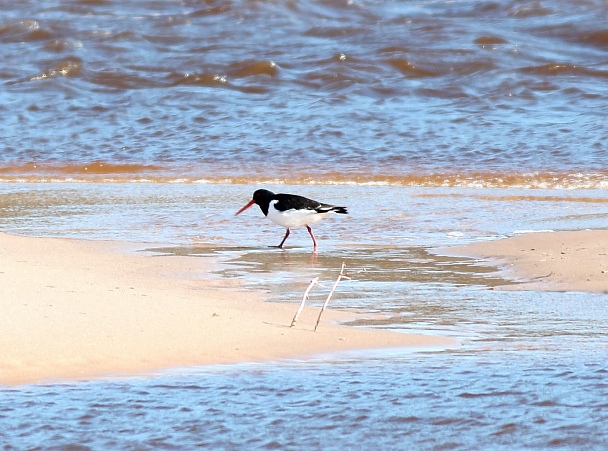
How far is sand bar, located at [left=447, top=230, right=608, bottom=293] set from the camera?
510cm

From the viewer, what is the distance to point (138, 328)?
3.89 m

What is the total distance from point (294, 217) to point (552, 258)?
1.91 meters

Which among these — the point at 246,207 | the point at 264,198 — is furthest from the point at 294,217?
the point at 246,207

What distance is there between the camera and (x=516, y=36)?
54.2 ft

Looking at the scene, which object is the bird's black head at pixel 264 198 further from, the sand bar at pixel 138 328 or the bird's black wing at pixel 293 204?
the sand bar at pixel 138 328

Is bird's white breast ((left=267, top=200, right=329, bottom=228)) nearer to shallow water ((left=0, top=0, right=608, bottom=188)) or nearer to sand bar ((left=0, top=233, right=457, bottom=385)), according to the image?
sand bar ((left=0, top=233, right=457, bottom=385))

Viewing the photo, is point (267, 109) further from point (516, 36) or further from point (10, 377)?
point (10, 377)

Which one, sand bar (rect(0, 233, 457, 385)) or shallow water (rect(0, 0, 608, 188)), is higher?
sand bar (rect(0, 233, 457, 385))

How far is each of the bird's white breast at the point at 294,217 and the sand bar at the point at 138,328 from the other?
181 cm

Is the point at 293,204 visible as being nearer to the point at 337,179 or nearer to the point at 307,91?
the point at 337,179

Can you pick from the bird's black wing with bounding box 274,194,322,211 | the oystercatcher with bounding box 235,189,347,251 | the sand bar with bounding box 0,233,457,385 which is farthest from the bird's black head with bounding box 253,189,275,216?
the sand bar with bounding box 0,233,457,385

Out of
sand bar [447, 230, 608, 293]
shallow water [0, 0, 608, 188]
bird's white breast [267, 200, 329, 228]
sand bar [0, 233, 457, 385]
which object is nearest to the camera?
sand bar [0, 233, 457, 385]

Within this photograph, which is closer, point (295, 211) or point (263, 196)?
point (295, 211)

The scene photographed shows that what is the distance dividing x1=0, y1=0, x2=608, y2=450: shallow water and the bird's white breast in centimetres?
16
